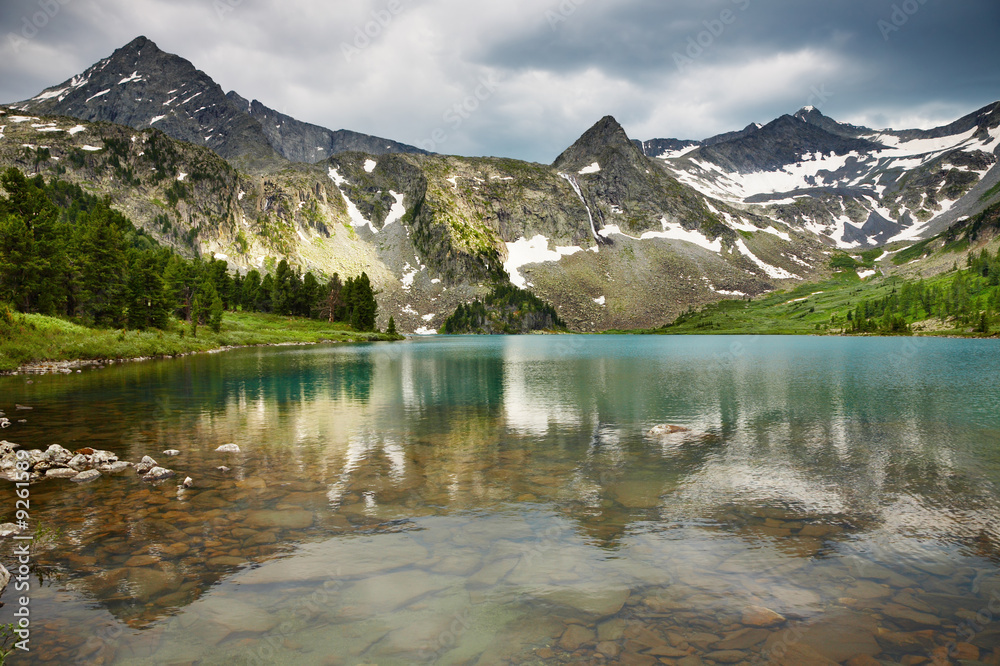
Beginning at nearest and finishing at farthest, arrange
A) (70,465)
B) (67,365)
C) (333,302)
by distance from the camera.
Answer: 1. (70,465)
2. (67,365)
3. (333,302)

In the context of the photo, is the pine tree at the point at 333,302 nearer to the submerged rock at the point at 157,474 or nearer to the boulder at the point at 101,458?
the boulder at the point at 101,458

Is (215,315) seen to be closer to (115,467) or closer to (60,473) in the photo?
(115,467)

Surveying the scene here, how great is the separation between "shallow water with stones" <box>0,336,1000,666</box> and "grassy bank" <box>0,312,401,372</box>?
102ft

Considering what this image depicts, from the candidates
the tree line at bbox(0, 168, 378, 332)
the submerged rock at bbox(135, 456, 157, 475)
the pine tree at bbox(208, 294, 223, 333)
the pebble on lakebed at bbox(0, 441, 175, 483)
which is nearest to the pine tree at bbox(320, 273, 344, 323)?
the tree line at bbox(0, 168, 378, 332)

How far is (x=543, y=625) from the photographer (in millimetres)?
10320

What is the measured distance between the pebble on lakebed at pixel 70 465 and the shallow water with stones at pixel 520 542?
3.09ft

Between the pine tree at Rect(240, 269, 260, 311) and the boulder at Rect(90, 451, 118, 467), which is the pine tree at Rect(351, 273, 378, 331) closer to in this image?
the pine tree at Rect(240, 269, 260, 311)

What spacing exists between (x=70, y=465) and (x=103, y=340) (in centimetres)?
6065

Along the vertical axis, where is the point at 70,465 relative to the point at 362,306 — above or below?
below

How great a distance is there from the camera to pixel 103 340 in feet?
227

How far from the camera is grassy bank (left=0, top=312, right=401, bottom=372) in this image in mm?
55844

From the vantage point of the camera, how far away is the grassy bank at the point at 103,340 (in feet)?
183

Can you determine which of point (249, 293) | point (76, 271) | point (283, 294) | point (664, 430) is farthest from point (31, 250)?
point (249, 293)

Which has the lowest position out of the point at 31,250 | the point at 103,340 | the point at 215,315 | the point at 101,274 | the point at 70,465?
the point at 70,465
